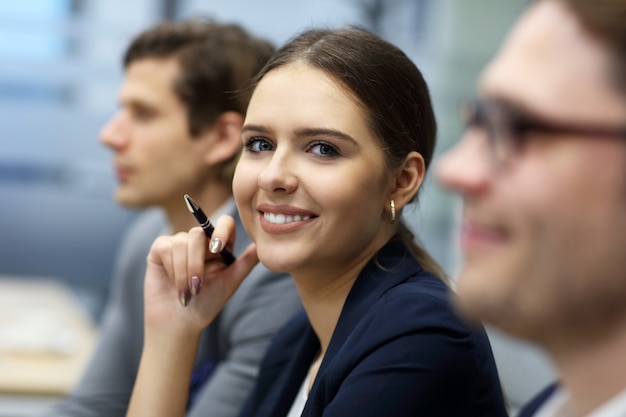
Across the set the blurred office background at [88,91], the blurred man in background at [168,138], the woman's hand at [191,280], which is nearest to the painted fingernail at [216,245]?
the woman's hand at [191,280]

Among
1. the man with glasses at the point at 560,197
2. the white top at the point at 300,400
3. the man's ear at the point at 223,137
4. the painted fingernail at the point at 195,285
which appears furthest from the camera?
the man's ear at the point at 223,137

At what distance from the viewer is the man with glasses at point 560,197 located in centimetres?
76

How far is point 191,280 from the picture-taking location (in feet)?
5.11

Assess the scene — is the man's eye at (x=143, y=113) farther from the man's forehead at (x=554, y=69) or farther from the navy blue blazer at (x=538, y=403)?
the man's forehead at (x=554, y=69)

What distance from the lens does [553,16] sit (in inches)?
31.9

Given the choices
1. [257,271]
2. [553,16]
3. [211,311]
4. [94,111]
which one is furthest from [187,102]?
[94,111]

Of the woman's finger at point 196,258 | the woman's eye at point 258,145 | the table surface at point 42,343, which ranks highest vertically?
the woman's eye at point 258,145

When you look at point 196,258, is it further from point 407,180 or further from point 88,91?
point 88,91

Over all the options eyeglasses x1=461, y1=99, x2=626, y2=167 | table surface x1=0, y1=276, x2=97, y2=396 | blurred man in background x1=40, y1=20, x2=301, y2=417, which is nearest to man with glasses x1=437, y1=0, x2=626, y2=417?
eyeglasses x1=461, y1=99, x2=626, y2=167

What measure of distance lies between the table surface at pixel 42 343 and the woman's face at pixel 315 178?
990 mm

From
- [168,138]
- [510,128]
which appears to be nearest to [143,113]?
[168,138]

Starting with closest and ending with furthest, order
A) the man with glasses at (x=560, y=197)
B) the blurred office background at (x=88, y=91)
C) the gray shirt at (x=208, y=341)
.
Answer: the man with glasses at (x=560, y=197) < the gray shirt at (x=208, y=341) < the blurred office background at (x=88, y=91)

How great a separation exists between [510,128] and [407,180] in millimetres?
625

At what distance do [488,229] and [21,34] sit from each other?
13.7 ft
